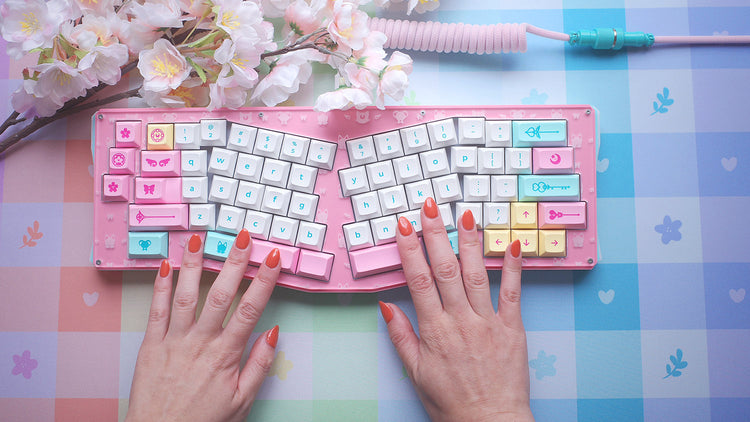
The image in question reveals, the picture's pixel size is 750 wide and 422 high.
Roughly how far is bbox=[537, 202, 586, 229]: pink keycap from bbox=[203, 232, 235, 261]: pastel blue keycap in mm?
570

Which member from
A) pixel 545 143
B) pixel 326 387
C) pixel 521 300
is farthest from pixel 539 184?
pixel 326 387

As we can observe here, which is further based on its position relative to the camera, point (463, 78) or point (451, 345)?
point (463, 78)

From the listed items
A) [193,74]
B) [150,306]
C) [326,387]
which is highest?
[193,74]

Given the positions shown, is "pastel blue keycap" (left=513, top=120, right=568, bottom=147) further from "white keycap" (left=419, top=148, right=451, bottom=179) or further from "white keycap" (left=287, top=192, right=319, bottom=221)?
"white keycap" (left=287, top=192, right=319, bottom=221)

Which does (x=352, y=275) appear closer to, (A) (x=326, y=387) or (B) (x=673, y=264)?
(A) (x=326, y=387)

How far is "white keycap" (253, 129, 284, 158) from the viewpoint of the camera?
0.82 m

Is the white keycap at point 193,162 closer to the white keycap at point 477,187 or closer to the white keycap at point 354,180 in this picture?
the white keycap at point 354,180

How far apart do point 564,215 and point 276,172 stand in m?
0.53

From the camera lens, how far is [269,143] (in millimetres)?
822

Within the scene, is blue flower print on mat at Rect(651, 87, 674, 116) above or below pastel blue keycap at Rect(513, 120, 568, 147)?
above

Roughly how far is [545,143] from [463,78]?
222 millimetres

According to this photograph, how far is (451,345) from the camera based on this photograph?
0.80 meters

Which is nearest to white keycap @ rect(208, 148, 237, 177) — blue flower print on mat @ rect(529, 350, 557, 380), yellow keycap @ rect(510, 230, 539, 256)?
yellow keycap @ rect(510, 230, 539, 256)

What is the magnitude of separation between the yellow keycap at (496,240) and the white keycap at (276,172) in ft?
1.24
